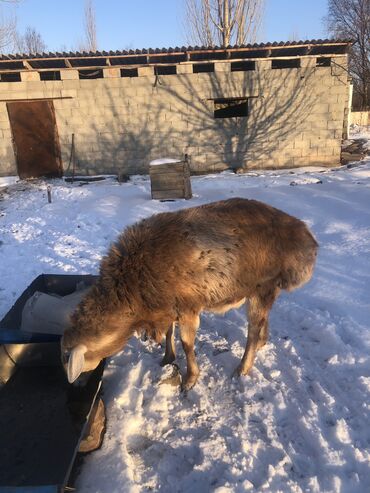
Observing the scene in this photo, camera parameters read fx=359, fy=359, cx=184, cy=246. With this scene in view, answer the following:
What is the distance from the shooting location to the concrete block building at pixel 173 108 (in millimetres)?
12297

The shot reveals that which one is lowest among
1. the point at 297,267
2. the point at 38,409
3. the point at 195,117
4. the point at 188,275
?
the point at 38,409

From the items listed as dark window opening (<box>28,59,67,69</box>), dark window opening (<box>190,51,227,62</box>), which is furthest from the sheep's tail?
dark window opening (<box>28,59,67,69</box>)

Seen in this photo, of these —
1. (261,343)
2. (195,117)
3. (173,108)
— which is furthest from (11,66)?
(261,343)

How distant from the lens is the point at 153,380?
3350 millimetres

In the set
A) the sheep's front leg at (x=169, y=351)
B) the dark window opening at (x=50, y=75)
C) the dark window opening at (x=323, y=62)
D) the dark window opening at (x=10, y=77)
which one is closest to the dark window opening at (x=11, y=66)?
the dark window opening at (x=10, y=77)

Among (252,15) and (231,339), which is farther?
(252,15)

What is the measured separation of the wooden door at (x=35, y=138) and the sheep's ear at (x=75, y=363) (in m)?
12.1

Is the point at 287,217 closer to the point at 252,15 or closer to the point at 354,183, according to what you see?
the point at 354,183

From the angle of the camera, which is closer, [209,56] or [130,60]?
[209,56]

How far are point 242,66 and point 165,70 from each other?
9.14 ft

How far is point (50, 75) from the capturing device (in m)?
12.7

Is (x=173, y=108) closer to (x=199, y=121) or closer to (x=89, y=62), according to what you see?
(x=199, y=121)

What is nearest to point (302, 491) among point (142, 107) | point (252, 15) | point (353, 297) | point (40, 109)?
point (353, 297)

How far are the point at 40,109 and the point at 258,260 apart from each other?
12.2 metres
